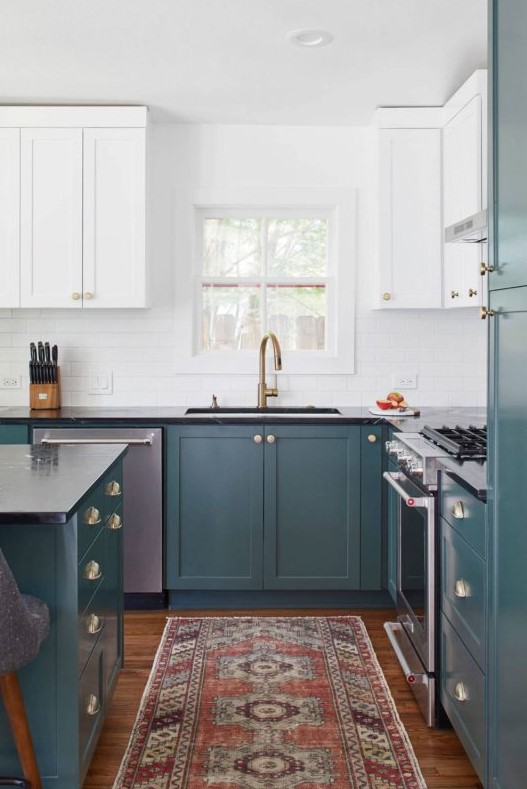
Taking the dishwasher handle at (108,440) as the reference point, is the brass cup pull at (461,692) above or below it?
below

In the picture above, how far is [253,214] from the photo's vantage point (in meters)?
4.50

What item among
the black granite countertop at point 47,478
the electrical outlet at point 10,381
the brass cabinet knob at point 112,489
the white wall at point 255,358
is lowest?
the brass cabinet knob at point 112,489

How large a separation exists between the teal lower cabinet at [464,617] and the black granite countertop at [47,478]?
42.9 inches

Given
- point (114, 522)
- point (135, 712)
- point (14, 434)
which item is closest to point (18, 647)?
point (114, 522)

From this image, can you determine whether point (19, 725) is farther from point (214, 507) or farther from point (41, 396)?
point (41, 396)

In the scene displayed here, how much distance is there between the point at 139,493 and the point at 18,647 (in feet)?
6.80

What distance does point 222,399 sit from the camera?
4.48 metres

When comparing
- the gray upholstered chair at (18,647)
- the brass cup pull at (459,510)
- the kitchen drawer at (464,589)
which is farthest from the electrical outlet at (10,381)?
Result: the brass cup pull at (459,510)

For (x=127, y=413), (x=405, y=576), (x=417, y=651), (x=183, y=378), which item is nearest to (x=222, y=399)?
(x=183, y=378)

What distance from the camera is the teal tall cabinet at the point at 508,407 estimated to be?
1.83 metres

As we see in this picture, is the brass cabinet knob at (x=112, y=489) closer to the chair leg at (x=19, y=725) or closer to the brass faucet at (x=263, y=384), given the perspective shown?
the chair leg at (x=19, y=725)

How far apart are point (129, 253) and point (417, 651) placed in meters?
2.44

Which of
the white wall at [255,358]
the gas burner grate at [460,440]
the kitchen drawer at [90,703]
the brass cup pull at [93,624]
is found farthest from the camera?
the white wall at [255,358]

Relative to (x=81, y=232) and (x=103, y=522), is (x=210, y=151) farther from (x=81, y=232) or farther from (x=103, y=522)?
(x=103, y=522)
